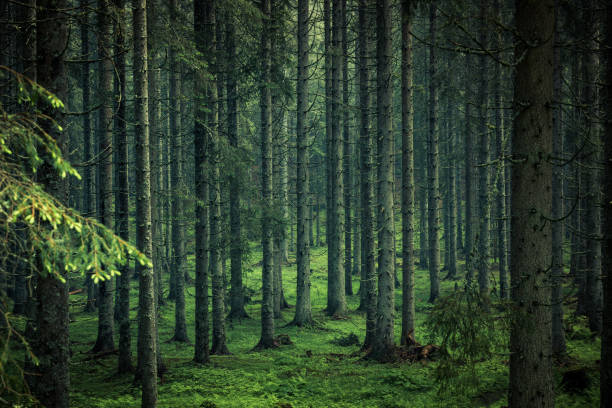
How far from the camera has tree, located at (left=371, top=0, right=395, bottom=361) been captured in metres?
11.9

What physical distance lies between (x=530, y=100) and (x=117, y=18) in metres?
6.50

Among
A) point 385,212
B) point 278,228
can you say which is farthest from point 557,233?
point 278,228

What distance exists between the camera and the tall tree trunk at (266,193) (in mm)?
14961

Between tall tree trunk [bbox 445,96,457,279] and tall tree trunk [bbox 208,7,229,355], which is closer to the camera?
tall tree trunk [bbox 208,7,229,355]

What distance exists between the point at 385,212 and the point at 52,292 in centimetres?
828

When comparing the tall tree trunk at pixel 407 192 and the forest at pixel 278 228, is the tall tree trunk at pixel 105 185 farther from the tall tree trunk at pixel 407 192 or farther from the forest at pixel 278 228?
the tall tree trunk at pixel 407 192

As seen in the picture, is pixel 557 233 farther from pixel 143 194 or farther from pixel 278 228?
pixel 143 194

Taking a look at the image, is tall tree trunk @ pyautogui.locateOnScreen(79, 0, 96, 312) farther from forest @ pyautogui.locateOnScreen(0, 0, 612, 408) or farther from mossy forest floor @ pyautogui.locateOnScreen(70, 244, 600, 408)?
mossy forest floor @ pyautogui.locateOnScreen(70, 244, 600, 408)

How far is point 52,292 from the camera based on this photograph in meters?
6.25

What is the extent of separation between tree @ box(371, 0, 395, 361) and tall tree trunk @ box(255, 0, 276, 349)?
4306 millimetres

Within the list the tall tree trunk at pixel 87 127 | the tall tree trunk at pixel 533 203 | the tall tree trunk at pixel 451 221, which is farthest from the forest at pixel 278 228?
the tall tree trunk at pixel 451 221

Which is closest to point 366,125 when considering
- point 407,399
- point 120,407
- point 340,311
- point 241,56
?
point 241,56

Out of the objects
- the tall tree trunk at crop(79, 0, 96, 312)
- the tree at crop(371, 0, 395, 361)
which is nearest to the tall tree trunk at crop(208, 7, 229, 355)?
the tree at crop(371, 0, 395, 361)

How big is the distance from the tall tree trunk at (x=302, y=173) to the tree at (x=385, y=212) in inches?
188
